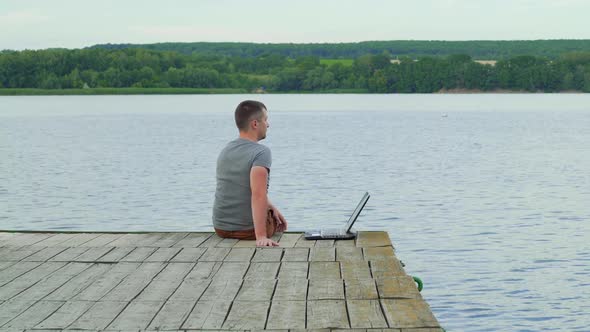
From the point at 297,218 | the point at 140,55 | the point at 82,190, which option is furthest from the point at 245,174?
the point at 140,55

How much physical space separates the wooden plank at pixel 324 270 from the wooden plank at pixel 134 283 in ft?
3.23

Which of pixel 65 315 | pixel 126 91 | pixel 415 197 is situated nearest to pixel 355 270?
pixel 65 315

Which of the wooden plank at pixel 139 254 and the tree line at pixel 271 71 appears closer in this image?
the wooden plank at pixel 139 254

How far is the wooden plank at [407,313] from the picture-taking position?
455 centimetres

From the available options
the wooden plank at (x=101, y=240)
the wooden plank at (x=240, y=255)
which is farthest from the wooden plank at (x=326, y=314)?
the wooden plank at (x=101, y=240)

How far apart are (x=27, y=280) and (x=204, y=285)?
42.9 inches

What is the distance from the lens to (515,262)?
13.0m

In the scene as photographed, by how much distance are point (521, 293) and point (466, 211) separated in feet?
27.4

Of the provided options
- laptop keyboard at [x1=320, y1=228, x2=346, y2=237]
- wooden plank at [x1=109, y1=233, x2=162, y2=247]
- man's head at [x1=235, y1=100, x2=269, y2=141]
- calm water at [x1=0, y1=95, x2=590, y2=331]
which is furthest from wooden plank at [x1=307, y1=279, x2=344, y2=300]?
calm water at [x1=0, y1=95, x2=590, y2=331]

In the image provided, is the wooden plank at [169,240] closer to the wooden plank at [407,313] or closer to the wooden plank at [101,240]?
the wooden plank at [101,240]

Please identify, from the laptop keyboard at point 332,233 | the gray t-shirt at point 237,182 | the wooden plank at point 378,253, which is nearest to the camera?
the wooden plank at point 378,253

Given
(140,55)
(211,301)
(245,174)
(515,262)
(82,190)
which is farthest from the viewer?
(140,55)

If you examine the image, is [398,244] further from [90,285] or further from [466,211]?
[90,285]

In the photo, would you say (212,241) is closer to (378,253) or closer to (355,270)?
(378,253)
